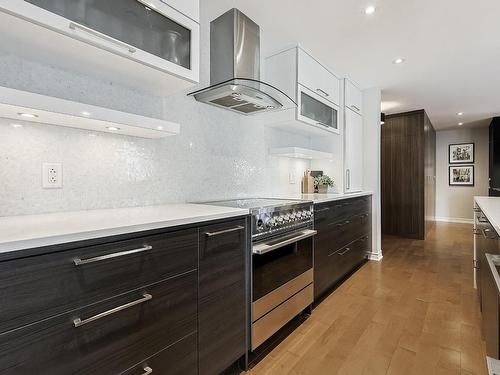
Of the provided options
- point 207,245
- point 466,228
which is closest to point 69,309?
→ point 207,245

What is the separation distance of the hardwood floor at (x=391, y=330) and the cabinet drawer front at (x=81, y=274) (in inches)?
38.3

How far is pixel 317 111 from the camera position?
280cm

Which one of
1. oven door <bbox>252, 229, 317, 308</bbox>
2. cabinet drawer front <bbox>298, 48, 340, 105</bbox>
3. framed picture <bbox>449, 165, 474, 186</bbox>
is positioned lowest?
oven door <bbox>252, 229, 317, 308</bbox>

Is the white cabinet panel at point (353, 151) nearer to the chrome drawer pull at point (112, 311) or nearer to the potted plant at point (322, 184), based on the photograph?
the potted plant at point (322, 184)

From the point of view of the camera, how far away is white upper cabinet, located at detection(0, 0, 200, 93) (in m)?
0.98

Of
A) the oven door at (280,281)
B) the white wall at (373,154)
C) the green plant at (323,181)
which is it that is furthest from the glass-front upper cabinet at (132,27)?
the white wall at (373,154)

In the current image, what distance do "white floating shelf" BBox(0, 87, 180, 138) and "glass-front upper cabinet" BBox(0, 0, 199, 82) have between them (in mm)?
268

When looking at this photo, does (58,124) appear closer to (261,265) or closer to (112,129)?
(112,129)

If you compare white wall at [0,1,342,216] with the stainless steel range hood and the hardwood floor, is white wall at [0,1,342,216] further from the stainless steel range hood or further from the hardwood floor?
the hardwood floor

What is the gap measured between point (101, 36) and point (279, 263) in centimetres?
155

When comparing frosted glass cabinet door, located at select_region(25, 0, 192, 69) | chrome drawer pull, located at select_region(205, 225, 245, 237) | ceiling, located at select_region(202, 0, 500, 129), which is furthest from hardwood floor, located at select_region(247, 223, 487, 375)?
ceiling, located at select_region(202, 0, 500, 129)

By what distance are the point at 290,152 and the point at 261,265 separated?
1.39m

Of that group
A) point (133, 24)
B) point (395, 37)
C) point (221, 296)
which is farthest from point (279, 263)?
point (395, 37)

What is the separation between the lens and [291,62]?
2469 mm
